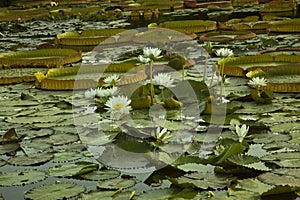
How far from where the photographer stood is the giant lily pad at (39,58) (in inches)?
180

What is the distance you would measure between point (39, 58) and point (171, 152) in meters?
2.96

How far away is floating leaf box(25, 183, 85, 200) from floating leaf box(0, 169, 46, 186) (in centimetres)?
10

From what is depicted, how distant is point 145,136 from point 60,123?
55 centimetres

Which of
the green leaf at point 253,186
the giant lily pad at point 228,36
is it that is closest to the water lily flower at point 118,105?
the green leaf at point 253,186

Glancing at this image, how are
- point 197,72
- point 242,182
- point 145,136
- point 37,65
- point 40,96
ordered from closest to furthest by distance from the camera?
point 242,182
point 145,136
point 40,96
point 197,72
point 37,65

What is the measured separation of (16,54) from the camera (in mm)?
4953

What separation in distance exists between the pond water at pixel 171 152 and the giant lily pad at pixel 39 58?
1177mm

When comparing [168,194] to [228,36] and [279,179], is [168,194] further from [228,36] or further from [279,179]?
[228,36]

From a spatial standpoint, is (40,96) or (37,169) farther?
(40,96)

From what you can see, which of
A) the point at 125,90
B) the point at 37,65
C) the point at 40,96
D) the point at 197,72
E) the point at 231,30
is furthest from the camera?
the point at 231,30

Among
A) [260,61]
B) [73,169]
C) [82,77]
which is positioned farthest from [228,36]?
[73,169]

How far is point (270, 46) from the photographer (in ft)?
16.7

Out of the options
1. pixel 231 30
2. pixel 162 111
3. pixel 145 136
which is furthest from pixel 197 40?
pixel 145 136

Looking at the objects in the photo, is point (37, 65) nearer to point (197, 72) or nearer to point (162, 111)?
point (197, 72)
